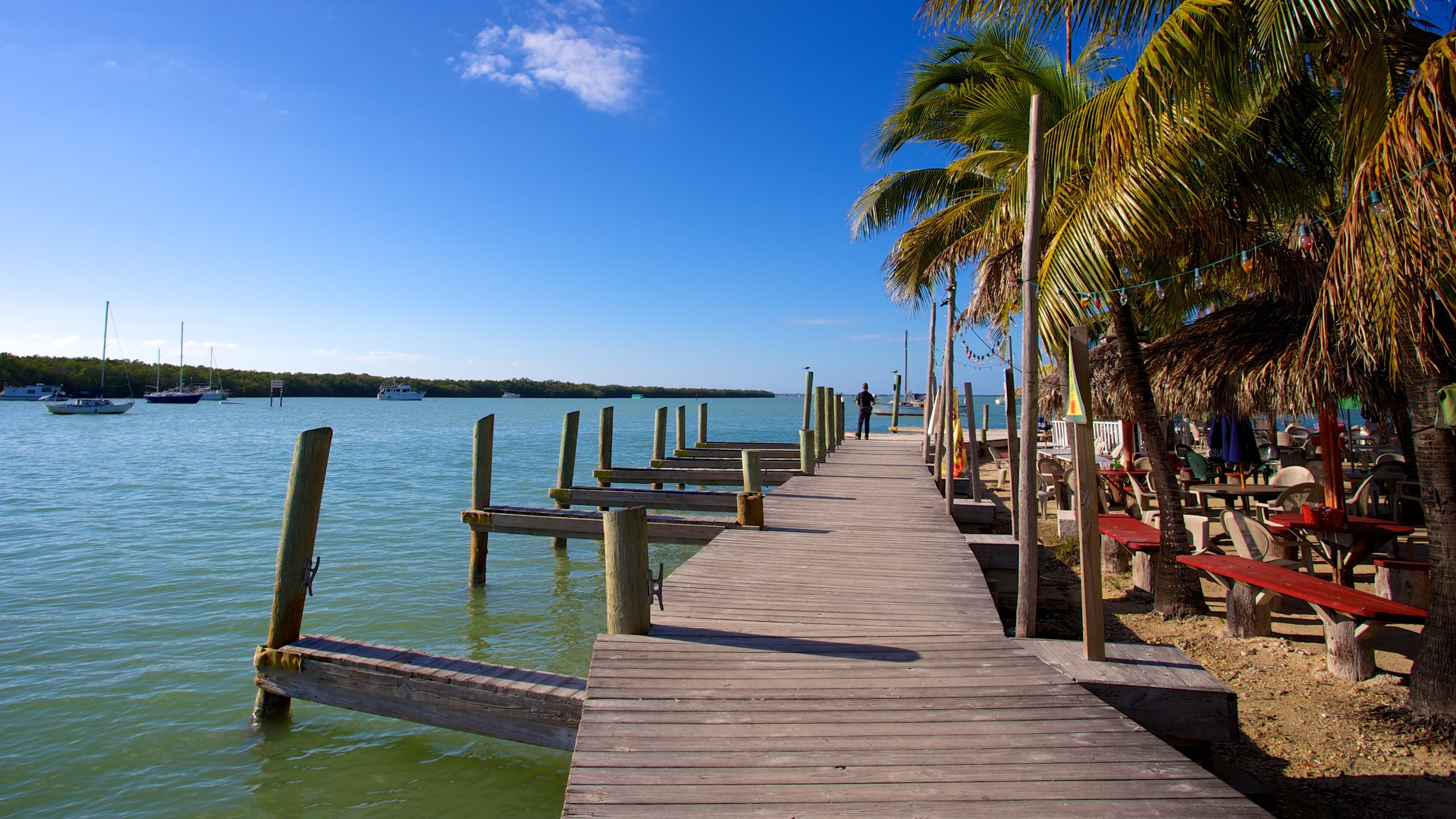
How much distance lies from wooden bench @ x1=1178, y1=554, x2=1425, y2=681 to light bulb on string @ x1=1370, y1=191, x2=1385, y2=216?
Answer: 2.62 metres

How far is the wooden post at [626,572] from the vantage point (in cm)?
441

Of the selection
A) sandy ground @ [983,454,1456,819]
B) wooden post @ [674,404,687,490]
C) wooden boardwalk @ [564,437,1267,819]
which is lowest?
sandy ground @ [983,454,1456,819]

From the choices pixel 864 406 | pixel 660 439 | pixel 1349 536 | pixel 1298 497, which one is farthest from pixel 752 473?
pixel 864 406

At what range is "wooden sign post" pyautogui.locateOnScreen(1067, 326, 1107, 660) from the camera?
3.65 m

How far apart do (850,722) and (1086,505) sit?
1.57m

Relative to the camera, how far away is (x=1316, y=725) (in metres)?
4.80

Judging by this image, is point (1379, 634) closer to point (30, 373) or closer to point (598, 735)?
point (598, 735)

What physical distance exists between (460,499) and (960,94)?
15527mm

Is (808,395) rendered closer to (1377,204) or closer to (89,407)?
(1377,204)

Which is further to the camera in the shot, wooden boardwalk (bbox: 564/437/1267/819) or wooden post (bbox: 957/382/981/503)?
wooden post (bbox: 957/382/981/503)

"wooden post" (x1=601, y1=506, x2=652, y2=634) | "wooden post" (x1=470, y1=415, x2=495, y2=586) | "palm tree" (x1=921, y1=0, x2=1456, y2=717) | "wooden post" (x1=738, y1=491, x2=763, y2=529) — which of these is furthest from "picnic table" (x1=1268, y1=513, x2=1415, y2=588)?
Result: "wooden post" (x1=470, y1=415, x2=495, y2=586)

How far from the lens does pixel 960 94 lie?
1062 centimetres

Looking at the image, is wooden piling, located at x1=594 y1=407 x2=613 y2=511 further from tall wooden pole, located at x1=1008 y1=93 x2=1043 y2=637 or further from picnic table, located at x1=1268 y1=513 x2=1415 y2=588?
picnic table, located at x1=1268 y1=513 x2=1415 y2=588

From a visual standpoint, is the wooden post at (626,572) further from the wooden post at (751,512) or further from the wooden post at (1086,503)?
the wooden post at (751,512)
